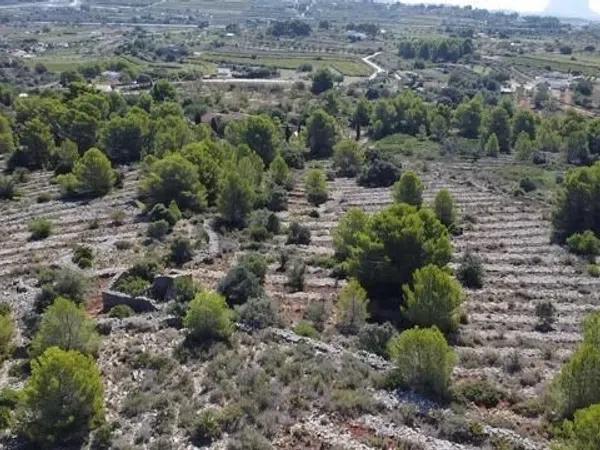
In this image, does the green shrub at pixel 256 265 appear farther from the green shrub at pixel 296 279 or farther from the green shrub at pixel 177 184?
the green shrub at pixel 177 184

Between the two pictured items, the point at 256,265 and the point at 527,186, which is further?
the point at 527,186

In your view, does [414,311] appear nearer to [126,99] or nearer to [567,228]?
Result: [567,228]

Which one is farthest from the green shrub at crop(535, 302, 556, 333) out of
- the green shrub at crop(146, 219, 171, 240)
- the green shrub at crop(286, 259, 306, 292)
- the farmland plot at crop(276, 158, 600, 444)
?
the green shrub at crop(146, 219, 171, 240)

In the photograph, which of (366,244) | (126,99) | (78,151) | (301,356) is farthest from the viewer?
(126,99)

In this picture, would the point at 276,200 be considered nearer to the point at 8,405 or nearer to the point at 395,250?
the point at 395,250

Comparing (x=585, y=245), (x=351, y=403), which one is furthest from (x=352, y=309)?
(x=585, y=245)

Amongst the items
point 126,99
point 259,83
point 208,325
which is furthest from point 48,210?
point 259,83
